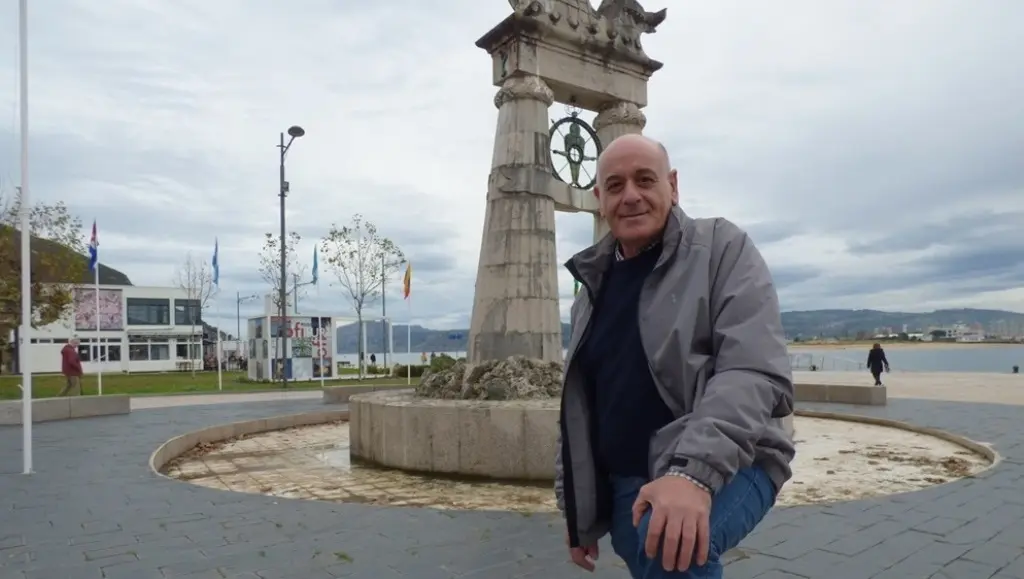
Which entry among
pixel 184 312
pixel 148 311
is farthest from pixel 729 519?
pixel 184 312

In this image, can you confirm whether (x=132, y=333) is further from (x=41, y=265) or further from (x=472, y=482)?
(x=472, y=482)

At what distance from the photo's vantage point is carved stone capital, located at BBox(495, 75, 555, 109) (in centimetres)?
1116

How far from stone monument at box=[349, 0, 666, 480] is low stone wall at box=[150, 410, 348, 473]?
2.54 m

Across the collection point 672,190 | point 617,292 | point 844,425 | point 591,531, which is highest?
point 672,190

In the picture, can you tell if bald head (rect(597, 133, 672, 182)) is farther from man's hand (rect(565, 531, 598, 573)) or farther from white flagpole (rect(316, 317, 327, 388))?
white flagpole (rect(316, 317, 327, 388))

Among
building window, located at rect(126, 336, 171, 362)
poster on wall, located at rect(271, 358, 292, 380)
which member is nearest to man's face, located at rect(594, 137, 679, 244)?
poster on wall, located at rect(271, 358, 292, 380)

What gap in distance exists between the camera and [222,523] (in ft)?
18.4

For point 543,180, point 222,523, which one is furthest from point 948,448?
point 222,523

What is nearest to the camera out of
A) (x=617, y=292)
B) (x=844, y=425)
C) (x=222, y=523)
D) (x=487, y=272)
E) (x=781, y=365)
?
(x=781, y=365)

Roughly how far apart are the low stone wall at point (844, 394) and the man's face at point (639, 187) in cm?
1559

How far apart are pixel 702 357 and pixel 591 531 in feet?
2.49

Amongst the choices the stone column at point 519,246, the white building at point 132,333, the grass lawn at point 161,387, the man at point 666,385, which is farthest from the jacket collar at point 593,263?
the white building at point 132,333

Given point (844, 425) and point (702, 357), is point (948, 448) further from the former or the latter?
point (702, 357)

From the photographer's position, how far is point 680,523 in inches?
62.3
